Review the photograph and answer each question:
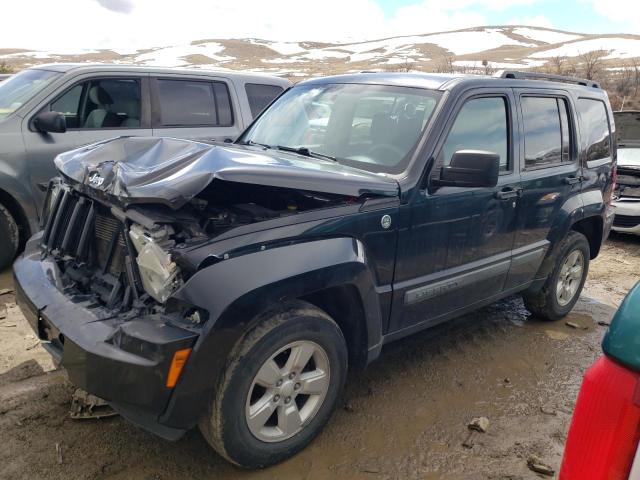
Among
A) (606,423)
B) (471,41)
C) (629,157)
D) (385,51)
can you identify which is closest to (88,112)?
(606,423)

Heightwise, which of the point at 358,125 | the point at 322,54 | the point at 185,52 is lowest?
the point at 185,52

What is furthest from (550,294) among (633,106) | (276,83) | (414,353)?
(633,106)

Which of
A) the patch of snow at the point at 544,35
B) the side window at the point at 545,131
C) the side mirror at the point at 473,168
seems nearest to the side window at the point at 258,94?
the side window at the point at 545,131

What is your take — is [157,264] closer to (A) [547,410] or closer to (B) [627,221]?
(A) [547,410]

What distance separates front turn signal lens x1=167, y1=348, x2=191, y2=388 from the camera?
211 centimetres

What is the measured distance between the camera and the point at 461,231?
130 inches

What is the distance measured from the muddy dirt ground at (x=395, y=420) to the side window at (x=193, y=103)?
100.0 inches

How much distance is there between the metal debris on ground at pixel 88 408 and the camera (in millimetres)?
2902

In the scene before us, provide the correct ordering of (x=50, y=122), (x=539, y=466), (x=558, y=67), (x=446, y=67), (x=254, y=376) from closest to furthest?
(x=254, y=376), (x=539, y=466), (x=50, y=122), (x=558, y=67), (x=446, y=67)

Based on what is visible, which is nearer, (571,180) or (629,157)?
(571,180)

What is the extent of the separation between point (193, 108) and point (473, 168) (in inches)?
159

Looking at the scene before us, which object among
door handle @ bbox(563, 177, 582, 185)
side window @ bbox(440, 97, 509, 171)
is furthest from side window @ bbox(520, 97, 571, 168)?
side window @ bbox(440, 97, 509, 171)

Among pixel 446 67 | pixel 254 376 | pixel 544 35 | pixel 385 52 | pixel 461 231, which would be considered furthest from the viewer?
pixel 544 35

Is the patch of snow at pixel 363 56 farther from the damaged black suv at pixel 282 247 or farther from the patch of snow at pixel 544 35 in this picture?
the damaged black suv at pixel 282 247
